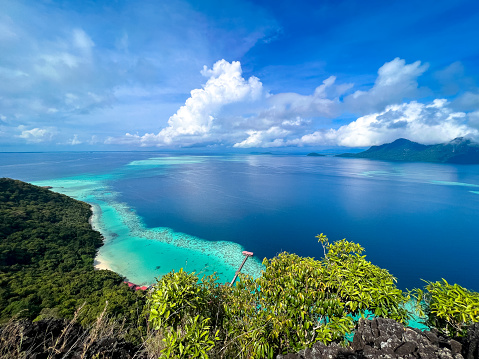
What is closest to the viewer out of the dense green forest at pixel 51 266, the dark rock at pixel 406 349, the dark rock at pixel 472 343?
the dark rock at pixel 472 343

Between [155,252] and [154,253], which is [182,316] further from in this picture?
[155,252]

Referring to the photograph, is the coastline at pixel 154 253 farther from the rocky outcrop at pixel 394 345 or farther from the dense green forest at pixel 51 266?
the rocky outcrop at pixel 394 345

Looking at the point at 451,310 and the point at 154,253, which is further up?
the point at 451,310

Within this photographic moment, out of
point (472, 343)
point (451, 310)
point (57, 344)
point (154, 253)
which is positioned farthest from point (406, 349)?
point (154, 253)

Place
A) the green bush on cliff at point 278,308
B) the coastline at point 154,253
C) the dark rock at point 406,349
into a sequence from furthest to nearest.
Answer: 1. the coastline at point 154,253
2. the green bush on cliff at point 278,308
3. the dark rock at point 406,349

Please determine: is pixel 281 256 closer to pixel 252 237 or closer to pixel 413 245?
pixel 252 237

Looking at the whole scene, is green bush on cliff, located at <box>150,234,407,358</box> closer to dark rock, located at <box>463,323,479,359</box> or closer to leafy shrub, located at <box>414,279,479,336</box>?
leafy shrub, located at <box>414,279,479,336</box>

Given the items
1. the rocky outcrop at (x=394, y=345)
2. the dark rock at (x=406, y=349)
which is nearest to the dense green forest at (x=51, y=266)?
the rocky outcrop at (x=394, y=345)
